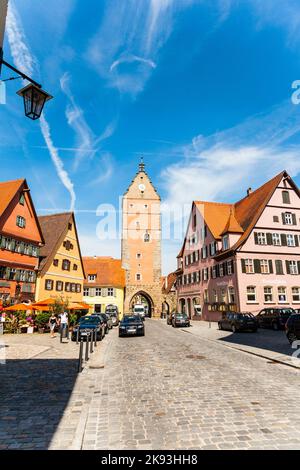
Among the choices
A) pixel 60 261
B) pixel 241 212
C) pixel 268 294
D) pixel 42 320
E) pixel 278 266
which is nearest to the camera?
pixel 42 320

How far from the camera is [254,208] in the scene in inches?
1348

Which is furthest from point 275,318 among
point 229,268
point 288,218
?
point 288,218

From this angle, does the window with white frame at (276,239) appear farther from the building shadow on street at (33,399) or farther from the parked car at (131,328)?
the building shadow on street at (33,399)

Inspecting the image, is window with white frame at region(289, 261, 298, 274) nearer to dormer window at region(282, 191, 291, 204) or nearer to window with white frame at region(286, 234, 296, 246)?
window with white frame at region(286, 234, 296, 246)

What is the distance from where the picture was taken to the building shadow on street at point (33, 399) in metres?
4.95

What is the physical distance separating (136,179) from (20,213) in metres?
32.9

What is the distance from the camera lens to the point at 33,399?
7027 millimetres

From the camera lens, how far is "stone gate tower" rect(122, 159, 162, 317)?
2197 inches

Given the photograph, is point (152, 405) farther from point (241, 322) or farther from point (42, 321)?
point (42, 321)

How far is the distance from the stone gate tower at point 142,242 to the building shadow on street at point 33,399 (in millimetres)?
43552

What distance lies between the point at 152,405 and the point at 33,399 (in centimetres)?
272

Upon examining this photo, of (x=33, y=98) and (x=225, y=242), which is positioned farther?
(x=225, y=242)

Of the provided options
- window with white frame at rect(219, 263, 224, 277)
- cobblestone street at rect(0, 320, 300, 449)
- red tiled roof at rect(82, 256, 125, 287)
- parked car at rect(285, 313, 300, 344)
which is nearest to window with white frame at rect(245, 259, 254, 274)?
window with white frame at rect(219, 263, 224, 277)

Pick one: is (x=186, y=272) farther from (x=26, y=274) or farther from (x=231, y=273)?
(x=26, y=274)
